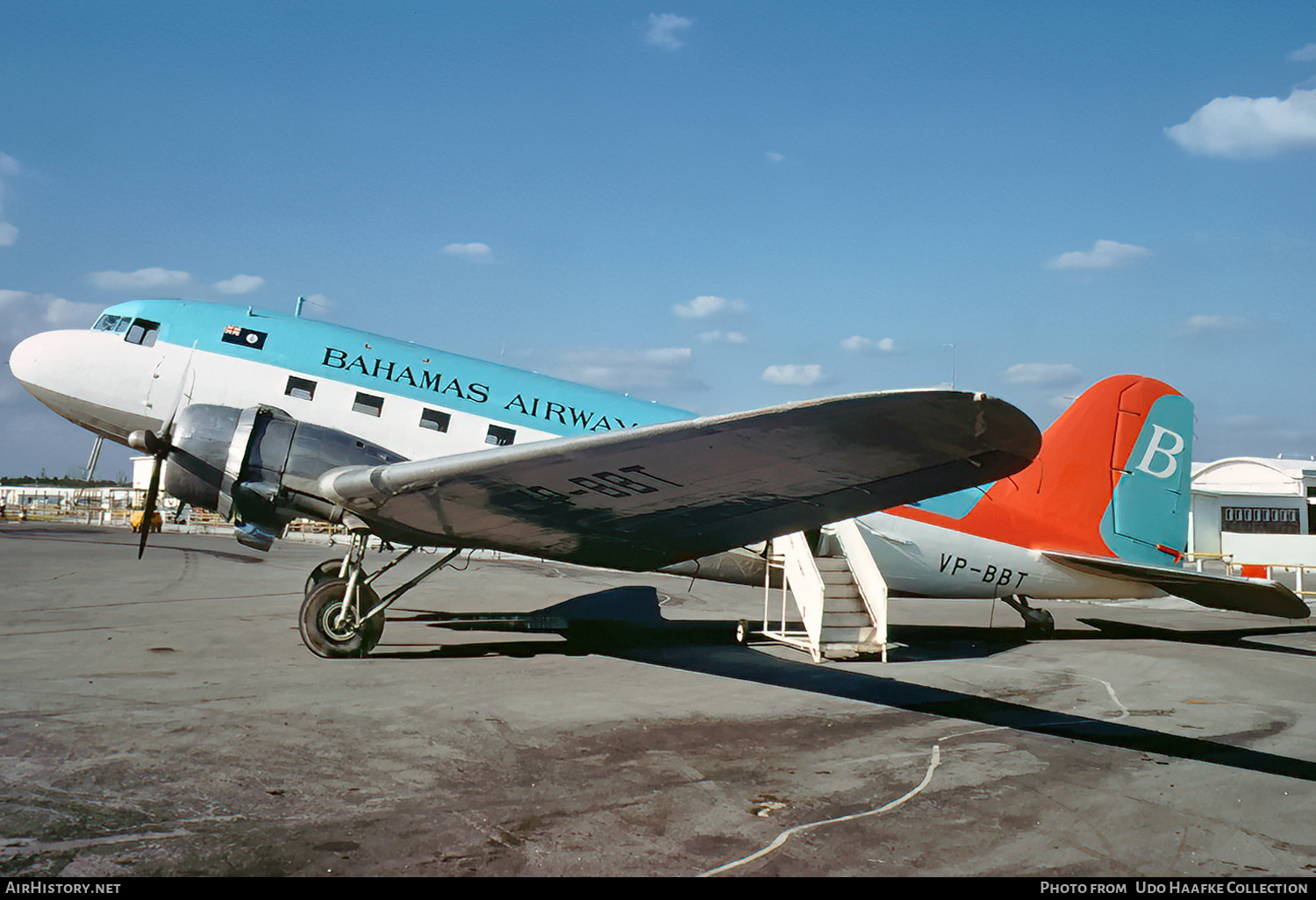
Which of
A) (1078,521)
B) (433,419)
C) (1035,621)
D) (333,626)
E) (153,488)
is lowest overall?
(333,626)

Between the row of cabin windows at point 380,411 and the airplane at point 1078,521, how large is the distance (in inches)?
206

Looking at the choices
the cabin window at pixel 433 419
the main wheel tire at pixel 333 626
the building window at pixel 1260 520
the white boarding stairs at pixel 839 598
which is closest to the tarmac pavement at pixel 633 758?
the main wheel tire at pixel 333 626

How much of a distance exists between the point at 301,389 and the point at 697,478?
245 inches

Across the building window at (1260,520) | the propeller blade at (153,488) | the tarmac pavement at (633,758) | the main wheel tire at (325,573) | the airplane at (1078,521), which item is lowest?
the tarmac pavement at (633,758)

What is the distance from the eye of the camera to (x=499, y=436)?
10023 millimetres

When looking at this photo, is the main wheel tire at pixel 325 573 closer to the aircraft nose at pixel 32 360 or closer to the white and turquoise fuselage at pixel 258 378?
the white and turquoise fuselage at pixel 258 378

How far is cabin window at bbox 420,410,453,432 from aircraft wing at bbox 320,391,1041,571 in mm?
1738

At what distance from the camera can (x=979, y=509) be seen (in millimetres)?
11562

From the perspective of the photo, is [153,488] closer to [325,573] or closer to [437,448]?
[325,573]

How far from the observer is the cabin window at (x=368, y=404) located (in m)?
9.72

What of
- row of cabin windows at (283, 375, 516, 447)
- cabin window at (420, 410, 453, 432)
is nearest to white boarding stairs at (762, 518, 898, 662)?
row of cabin windows at (283, 375, 516, 447)

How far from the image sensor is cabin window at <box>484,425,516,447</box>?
9969 mm

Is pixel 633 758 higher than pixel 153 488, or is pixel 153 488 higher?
pixel 153 488

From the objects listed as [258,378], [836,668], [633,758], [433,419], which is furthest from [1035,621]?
[258,378]
